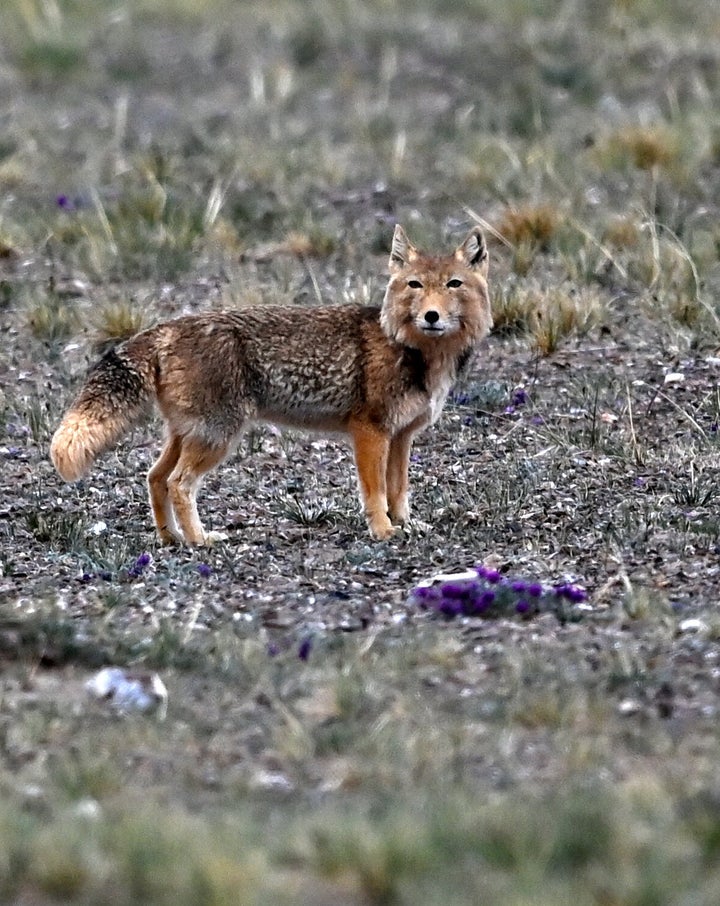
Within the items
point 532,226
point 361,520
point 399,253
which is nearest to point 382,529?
point 361,520

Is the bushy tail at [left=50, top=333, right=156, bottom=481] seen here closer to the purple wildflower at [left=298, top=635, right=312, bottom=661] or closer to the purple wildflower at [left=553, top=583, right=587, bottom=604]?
the purple wildflower at [left=298, top=635, right=312, bottom=661]

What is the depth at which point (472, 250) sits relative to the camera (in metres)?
8.00

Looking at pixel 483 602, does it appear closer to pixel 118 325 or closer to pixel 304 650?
pixel 304 650

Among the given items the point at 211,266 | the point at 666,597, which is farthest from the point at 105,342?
the point at 666,597

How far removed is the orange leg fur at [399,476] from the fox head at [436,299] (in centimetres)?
44

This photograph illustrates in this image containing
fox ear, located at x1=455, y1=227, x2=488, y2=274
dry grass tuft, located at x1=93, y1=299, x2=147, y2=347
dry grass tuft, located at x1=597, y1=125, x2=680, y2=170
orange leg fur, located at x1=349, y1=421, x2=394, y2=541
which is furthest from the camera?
dry grass tuft, located at x1=597, y1=125, x2=680, y2=170

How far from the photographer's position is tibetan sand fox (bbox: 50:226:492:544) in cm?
732

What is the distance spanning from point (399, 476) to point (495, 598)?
1.85 meters

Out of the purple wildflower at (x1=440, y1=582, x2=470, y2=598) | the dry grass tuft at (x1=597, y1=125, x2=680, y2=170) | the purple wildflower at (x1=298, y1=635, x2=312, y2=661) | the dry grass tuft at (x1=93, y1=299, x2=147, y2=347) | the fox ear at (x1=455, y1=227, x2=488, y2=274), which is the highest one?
the fox ear at (x1=455, y1=227, x2=488, y2=274)

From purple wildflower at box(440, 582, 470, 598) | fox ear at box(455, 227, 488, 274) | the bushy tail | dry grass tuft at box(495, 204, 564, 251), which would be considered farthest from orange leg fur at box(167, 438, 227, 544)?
dry grass tuft at box(495, 204, 564, 251)

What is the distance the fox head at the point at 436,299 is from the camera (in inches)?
303

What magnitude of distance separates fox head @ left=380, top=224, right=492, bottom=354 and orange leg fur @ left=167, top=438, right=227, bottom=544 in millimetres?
1026

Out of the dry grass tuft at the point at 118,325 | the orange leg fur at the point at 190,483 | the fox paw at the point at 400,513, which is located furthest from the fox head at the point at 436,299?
the dry grass tuft at the point at 118,325

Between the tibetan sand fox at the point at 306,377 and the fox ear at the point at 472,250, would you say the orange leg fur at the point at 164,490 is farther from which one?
the fox ear at the point at 472,250
